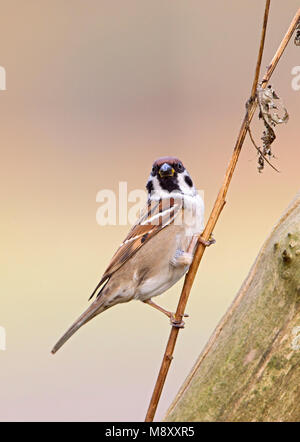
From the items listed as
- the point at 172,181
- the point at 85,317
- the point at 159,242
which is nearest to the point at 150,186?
the point at 172,181

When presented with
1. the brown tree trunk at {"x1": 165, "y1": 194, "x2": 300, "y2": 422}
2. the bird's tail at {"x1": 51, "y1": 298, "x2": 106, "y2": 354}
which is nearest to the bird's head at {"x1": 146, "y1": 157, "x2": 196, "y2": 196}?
the bird's tail at {"x1": 51, "y1": 298, "x2": 106, "y2": 354}

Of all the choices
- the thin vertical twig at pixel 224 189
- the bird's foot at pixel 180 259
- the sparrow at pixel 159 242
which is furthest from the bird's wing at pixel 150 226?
the thin vertical twig at pixel 224 189

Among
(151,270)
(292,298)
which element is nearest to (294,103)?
(151,270)

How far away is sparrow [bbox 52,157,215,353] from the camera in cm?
202

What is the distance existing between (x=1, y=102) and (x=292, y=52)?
62.8 inches

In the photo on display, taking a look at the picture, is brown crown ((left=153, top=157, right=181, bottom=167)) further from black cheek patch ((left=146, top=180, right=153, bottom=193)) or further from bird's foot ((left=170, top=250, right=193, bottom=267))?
bird's foot ((left=170, top=250, right=193, bottom=267))

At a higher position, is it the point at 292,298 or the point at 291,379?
the point at 292,298

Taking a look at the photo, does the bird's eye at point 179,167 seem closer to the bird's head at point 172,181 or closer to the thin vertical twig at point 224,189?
the bird's head at point 172,181

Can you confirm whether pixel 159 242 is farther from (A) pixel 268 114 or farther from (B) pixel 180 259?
(A) pixel 268 114

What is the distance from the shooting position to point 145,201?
2.17m

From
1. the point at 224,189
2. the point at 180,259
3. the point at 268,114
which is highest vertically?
the point at 268,114

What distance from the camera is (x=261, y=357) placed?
3.82ft

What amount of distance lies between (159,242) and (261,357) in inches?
37.2
